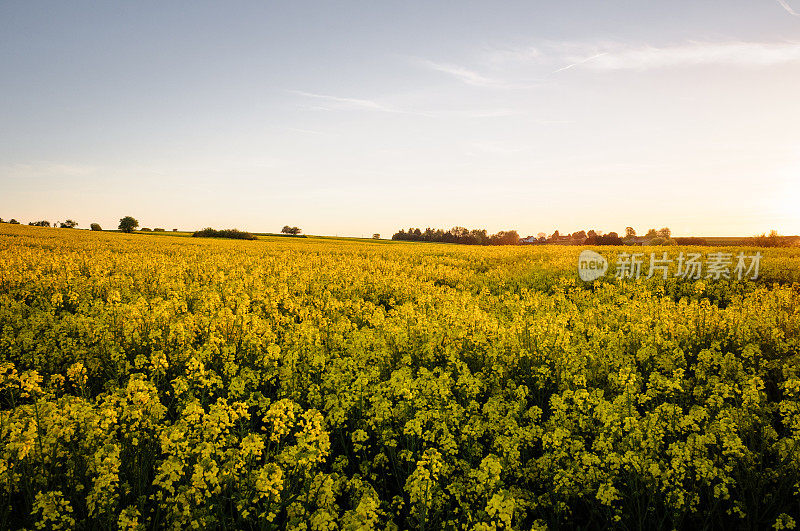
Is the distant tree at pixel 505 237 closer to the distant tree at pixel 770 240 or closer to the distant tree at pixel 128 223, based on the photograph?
the distant tree at pixel 770 240

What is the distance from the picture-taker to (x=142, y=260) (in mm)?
15531

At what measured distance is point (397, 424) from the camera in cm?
477

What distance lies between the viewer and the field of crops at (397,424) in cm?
350

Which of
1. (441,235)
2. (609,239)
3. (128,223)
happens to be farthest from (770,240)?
(128,223)

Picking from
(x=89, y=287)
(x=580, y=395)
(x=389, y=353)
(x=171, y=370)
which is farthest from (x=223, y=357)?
(x=89, y=287)

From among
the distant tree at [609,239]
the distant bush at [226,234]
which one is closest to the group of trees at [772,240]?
the distant tree at [609,239]

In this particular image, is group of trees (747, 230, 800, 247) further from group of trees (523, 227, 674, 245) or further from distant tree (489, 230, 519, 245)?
distant tree (489, 230, 519, 245)

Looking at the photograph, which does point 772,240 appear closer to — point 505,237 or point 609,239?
point 609,239

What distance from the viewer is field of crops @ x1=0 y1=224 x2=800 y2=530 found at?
3498 millimetres

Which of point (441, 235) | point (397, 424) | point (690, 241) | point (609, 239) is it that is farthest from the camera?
point (441, 235)

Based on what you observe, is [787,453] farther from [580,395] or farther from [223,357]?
[223,357]

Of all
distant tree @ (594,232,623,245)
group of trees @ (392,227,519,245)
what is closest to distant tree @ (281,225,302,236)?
group of trees @ (392,227,519,245)

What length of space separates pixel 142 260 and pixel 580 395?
1610 cm

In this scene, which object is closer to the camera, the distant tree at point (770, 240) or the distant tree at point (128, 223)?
the distant tree at point (770, 240)
